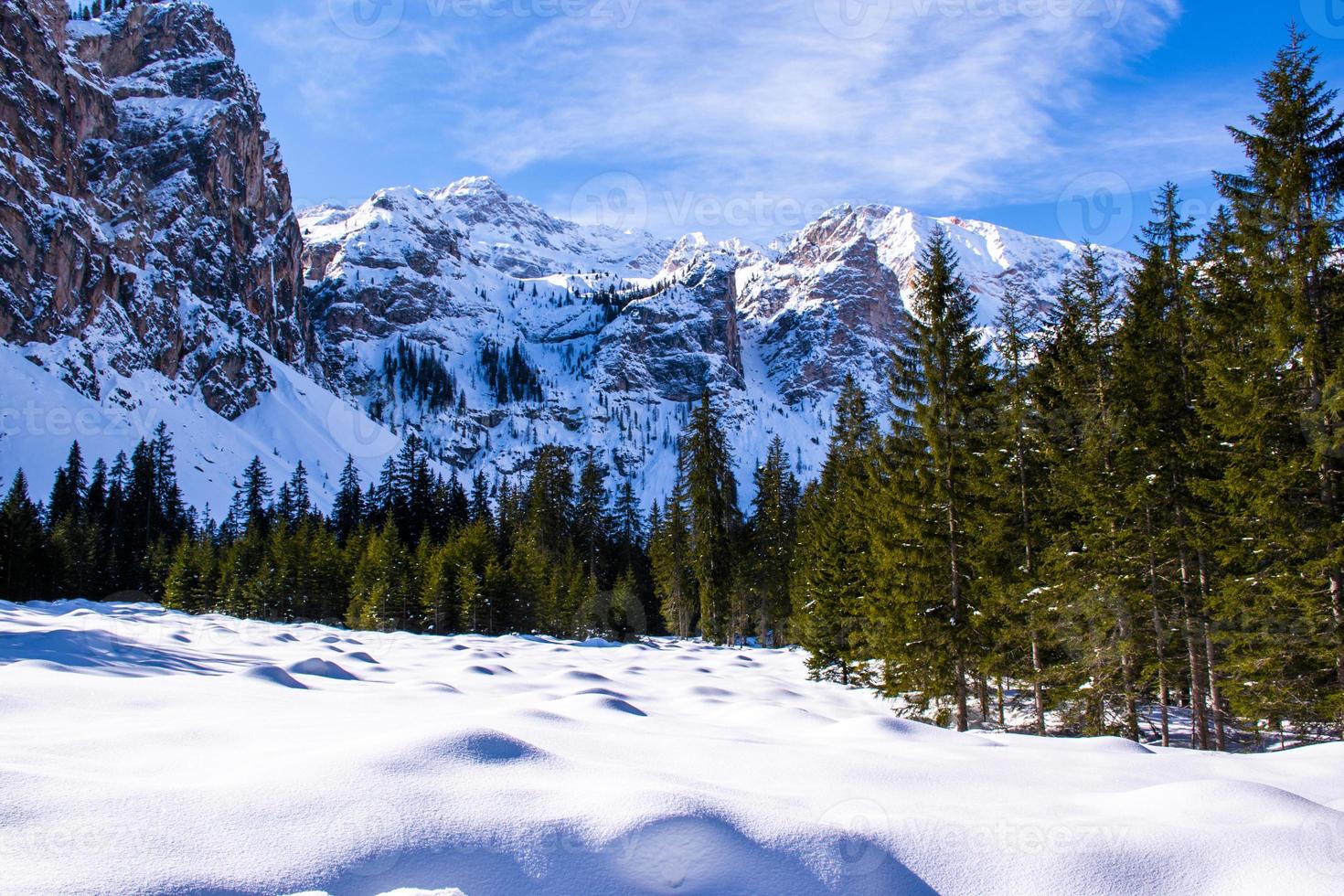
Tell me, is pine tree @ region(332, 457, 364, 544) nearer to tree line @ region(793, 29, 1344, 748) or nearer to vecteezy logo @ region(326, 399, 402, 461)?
tree line @ region(793, 29, 1344, 748)

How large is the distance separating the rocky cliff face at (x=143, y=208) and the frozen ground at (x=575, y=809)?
411ft

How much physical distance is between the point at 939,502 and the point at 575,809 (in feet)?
45.6

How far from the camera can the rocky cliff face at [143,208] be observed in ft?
350

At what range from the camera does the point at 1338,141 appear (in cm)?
1223

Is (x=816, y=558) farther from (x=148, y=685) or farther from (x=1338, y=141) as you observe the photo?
(x=148, y=685)

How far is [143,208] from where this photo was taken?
5231 inches

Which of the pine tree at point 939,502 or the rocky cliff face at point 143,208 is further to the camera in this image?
the rocky cliff face at point 143,208

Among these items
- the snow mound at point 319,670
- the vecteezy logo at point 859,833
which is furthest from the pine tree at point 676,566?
the vecteezy logo at point 859,833

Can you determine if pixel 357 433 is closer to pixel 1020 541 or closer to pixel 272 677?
pixel 1020 541

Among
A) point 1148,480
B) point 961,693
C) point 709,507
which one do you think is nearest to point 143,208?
point 709,507

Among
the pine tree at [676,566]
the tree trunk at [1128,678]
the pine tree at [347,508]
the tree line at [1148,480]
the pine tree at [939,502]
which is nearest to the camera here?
the tree line at [1148,480]

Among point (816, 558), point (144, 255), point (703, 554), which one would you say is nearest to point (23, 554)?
point (703, 554)

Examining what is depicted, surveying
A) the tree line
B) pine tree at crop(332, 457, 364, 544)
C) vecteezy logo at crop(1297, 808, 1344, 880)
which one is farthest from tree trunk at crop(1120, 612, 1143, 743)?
pine tree at crop(332, 457, 364, 544)

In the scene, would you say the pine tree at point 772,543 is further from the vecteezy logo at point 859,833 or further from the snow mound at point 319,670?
the vecteezy logo at point 859,833
